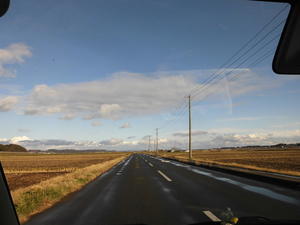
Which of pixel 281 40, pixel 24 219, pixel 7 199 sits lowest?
pixel 24 219

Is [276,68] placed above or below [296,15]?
below

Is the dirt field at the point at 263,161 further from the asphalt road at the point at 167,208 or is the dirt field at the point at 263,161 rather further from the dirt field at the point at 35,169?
the dirt field at the point at 35,169

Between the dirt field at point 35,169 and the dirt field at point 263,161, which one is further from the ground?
the dirt field at point 263,161

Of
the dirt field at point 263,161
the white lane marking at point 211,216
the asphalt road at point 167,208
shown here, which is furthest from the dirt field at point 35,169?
the dirt field at point 263,161

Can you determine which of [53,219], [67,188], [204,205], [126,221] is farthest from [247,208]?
[67,188]

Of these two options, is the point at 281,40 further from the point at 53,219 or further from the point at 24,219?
the point at 24,219

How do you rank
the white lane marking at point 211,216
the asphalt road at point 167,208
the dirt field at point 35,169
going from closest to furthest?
the white lane marking at point 211,216 < the asphalt road at point 167,208 < the dirt field at point 35,169

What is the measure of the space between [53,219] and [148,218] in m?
2.09

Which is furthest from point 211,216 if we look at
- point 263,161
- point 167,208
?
point 263,161

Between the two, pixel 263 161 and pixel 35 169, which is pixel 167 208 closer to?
pixel 35 169

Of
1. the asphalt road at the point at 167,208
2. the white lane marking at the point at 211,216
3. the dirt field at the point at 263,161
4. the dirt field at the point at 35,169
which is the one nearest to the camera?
the white lane marking at the point at 211,216

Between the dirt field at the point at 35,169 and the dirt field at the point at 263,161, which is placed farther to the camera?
the dirt field at the point at 263,161

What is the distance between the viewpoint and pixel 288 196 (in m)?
9.15

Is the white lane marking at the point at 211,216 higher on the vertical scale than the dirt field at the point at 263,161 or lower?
lower
